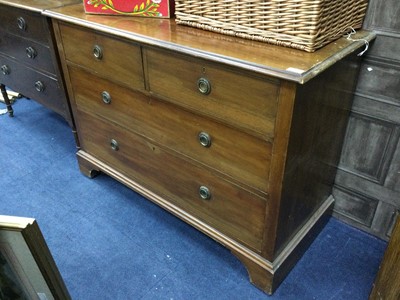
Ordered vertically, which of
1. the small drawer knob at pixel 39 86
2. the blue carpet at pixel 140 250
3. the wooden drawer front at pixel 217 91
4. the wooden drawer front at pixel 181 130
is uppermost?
the wooden drawer front at pixel 217 91

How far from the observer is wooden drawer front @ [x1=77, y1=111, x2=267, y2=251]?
126 cm

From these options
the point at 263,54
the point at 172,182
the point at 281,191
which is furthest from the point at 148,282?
the point at 263,54

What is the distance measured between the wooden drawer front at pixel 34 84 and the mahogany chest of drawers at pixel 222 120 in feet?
0.78

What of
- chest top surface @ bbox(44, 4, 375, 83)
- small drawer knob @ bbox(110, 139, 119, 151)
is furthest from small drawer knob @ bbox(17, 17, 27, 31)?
small drawer knob @ bbox(110, 139, 119, 151)

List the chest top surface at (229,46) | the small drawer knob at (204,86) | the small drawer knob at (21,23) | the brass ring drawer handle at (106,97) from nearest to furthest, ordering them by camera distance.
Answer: the chest top surface at (229,46) < the small drawer knob at (204,86) < the brass ring drawer handle at (106,97) < the small drawer knob at (21,23)

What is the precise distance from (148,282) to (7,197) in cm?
90

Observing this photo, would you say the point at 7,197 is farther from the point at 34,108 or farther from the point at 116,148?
the point at 34,108

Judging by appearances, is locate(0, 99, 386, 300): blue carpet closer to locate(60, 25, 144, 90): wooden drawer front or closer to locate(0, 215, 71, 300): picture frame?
locate(0, 215, 71, 300): picture frame

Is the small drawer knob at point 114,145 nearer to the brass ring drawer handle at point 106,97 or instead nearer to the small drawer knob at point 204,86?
the brass ring drawer handle at point 106,97

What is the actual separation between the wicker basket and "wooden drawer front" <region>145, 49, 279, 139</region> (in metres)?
0.16

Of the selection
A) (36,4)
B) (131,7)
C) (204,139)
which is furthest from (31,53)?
(204,139)

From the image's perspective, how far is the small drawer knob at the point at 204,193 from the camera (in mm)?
1337

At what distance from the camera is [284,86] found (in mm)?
936

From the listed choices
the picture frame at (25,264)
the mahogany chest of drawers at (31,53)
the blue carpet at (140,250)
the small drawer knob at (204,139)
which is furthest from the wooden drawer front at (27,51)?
the picture frame at (25,264)
